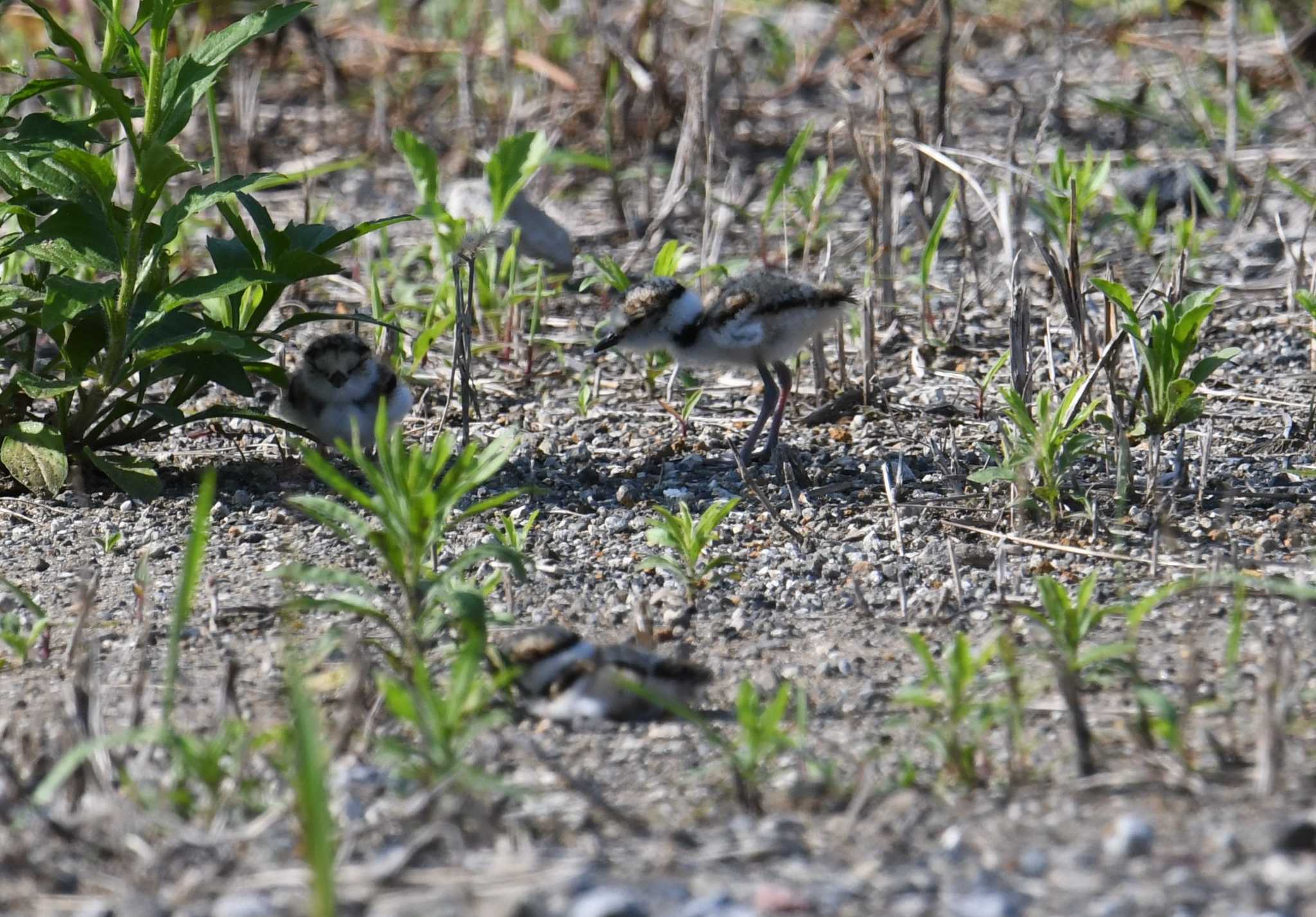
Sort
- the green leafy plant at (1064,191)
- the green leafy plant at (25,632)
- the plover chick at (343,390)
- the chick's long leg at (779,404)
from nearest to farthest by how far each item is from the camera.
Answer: the green leafy plant at (25,632)
the plover chick at (343,390)
the chick's long leg at (779,404)
the green leafy plant at (1064,191)

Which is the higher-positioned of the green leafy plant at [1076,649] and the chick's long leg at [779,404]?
the chick's long leg at [779,404]

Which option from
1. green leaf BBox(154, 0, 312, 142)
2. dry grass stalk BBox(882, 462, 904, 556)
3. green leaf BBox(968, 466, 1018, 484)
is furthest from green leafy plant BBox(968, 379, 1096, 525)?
green leaf BBox(154, 0, 312, 142)

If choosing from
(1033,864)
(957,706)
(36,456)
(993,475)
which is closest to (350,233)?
(36,456)

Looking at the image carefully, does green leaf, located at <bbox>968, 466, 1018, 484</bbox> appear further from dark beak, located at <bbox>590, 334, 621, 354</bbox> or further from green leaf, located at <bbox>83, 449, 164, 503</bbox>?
green leaf, located at <bbox>83, 449, 164, 503</bbox>

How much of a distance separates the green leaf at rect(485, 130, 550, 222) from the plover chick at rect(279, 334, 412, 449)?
3.42 feet

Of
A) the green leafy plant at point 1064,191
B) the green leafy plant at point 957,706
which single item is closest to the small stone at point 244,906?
the green leafy plant at point 957,706

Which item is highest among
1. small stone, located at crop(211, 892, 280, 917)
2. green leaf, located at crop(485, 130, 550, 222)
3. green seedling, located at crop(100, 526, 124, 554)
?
green leaf, located at crop(485, 130, 550, 222)

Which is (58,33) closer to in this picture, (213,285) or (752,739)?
(213,285)

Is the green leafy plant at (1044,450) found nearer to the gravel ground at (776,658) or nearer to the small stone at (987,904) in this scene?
the gravel ground at (776,658)

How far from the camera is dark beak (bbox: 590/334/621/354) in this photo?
4.89 meters

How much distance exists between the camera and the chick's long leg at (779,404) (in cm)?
473

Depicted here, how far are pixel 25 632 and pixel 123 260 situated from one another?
1.01 meters

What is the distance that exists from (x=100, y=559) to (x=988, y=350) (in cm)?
311

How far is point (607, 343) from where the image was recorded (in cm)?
490
